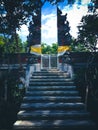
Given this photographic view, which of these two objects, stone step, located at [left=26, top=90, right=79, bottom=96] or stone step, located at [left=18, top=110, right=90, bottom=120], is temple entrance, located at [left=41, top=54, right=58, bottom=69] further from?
stone step, located at [left=18, top=110, right=90, bottom=120]

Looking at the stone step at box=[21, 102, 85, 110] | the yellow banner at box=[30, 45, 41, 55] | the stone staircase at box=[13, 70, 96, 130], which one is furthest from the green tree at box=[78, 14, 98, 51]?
the stone step at box=[21, 102, 85, 110]

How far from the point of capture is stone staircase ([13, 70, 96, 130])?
885 cm

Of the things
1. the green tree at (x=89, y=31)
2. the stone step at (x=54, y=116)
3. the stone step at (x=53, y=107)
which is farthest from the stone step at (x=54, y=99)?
the green tree at (x=89, y=31)

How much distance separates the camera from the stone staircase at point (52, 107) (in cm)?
885

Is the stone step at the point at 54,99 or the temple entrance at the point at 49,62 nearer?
the stone step at the point at 54,99

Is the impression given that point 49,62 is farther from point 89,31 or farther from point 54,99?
point 54,99

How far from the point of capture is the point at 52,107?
10.3 meters

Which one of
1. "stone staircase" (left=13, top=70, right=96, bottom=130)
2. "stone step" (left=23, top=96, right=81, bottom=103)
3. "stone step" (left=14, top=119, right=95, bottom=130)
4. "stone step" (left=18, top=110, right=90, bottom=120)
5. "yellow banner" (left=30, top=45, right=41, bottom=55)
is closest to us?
"stone step" (left=14, top=119, right=95, bottom=130)

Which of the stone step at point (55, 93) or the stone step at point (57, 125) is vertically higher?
the stone step at point (55, 93)

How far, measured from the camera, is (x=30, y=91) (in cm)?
1178

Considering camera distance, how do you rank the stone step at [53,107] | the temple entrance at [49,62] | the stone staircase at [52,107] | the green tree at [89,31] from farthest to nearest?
the temple entrance at [49,62]
the green tree at [89,31]
the stone step at [53,107]
the stone staircase at [52,107]

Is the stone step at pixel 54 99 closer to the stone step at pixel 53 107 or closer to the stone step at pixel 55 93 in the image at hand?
the stone step at pixel 55 93

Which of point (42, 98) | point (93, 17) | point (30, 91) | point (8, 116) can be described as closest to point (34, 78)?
point (30, 91)

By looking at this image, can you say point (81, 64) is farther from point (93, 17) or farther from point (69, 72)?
point (93, 17)
